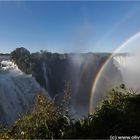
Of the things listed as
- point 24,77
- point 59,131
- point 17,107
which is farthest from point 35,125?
point 24,77

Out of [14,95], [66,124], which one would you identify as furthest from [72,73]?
[66,124]

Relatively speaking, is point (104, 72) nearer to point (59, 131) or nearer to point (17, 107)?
point (17, 107)

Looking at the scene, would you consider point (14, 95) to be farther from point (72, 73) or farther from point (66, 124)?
point (66, 124)

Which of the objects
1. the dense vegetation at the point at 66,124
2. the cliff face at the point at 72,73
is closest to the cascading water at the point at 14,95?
the cliff face at the point at 72,73

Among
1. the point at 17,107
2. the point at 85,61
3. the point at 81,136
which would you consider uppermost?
the point at 85,61

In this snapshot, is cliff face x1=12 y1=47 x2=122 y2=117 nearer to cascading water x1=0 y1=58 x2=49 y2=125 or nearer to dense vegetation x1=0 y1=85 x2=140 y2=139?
cascading water x1=0 y1=58 x2=49 y2=125

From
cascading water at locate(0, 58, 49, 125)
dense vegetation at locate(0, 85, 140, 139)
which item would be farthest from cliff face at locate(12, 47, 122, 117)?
dense vegetation at locate(0, 85, 140, 139)
